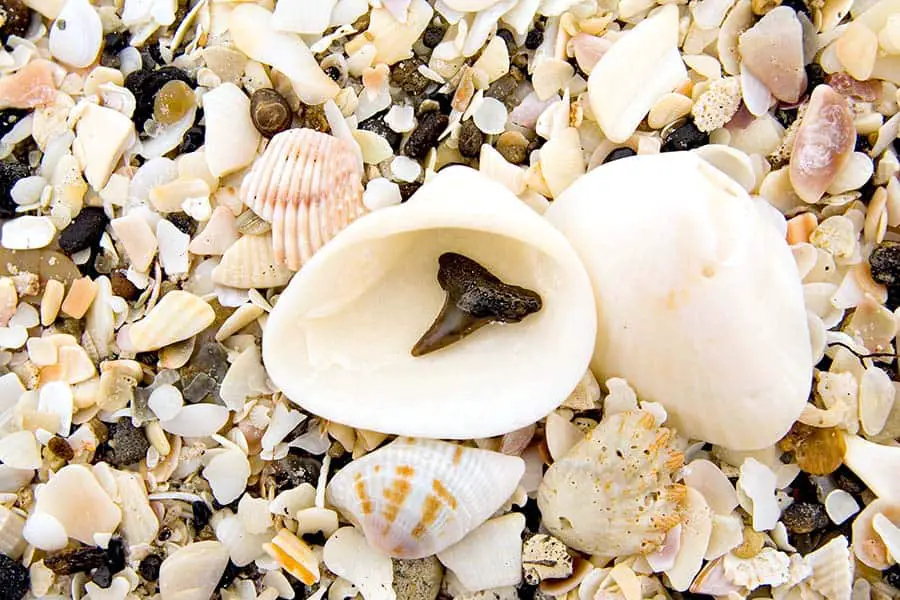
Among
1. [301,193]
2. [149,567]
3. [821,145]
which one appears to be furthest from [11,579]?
[821,145]

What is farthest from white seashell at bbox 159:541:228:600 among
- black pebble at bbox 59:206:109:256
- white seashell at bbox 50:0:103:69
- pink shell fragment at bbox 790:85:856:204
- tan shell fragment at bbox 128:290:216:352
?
pink shell fragment at bbox 790:85:856:204

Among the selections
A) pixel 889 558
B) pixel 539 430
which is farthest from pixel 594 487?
pixel 889 558

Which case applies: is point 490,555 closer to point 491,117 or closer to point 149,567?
point 149,567

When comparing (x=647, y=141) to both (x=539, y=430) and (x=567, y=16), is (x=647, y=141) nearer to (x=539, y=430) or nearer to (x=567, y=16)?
(x=567, y=16)

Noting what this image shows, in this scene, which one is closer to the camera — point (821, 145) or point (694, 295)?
point (694, 295)

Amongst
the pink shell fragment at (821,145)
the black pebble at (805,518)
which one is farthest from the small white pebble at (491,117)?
the black pebble at (805,518)

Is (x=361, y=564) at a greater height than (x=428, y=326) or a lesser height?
lesser
